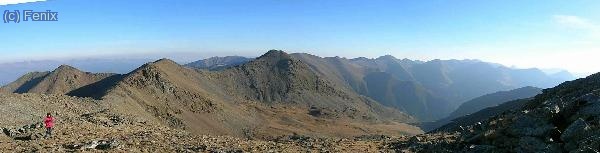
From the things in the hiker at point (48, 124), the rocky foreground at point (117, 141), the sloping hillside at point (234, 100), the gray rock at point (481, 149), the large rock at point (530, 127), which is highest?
the large rock at point (530, 127)

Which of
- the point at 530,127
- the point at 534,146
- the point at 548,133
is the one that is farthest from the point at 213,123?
the point at 534,146

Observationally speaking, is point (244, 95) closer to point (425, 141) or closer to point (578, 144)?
point (425, 141)

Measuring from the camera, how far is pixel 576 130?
625 inches

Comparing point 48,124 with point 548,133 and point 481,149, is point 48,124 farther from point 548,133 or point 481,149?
point 548,133

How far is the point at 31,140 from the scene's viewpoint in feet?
83.1

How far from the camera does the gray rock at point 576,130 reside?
1563 cm

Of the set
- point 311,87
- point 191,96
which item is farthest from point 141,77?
point 311,87

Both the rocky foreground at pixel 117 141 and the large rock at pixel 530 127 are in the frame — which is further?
the rocky foreground at pixel 117 141

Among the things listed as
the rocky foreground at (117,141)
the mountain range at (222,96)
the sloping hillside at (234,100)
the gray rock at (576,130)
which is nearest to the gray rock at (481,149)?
the gray rock at (576,130)

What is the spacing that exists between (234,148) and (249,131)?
6861 centimetres

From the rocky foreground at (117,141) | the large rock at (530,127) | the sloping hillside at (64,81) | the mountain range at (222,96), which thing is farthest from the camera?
the sloping hillside at (64,81)

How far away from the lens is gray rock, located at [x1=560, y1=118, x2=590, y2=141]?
51.3 feet

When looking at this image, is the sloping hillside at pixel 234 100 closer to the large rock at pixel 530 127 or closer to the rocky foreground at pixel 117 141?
the rocky foreground at pixel 117 141

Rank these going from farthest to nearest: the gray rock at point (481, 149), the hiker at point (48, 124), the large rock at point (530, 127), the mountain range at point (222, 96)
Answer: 1. the mountain range at point (222, 96)
2. the hiker at point (48, 124)
3. the gray rock at point (481, 149)
4. the large rock at point (530, 127)
